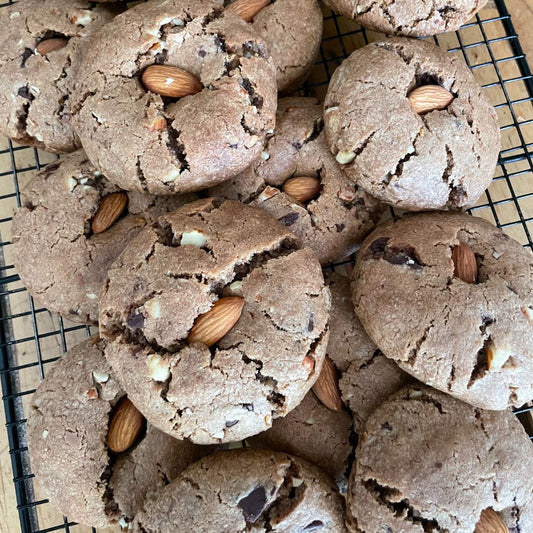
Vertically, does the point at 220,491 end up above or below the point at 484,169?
below

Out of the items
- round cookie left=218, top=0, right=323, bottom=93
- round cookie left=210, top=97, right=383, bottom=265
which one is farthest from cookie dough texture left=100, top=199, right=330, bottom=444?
round cookie left=218, top=0, right=323, bottom=93

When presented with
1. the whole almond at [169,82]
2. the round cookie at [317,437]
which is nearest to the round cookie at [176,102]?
the whole almond at [169,82]

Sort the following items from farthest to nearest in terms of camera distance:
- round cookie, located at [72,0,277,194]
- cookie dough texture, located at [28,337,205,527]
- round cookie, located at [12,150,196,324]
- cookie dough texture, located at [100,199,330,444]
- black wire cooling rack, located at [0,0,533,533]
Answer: black wire cooling rack, located at [0,0,533,533], round cookie, located at [12,150,196,324], cookie dough texture, located at [28,337,205,527], round cookie, located at [72,0,277,194], cookie dough texture, located at [100,199,330,444]

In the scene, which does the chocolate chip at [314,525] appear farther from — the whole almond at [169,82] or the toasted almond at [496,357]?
the whole almond at [169,82]

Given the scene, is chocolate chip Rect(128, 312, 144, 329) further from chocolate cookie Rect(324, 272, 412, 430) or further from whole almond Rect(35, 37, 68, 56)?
whole almond Rect(35, 37, 68, 56)

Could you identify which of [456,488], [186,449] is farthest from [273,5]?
[456,488]

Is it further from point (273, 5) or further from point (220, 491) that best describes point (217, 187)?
point (220, 491)

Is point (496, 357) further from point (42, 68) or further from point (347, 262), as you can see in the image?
point (42, 68)
